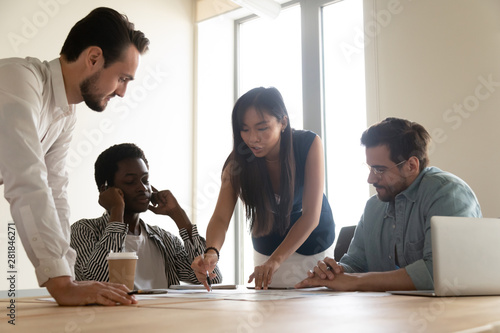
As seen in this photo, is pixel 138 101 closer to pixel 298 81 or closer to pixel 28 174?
pixel 298 81

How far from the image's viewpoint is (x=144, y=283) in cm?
207

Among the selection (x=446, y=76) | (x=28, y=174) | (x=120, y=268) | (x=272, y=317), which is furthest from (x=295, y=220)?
(x=446, y=76)

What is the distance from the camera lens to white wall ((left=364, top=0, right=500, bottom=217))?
3133 mm

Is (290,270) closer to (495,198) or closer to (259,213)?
(259,213)

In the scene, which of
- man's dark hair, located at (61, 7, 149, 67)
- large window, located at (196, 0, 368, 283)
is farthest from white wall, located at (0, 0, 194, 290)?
man's dark hair, located at (61, 7, 149, 67)

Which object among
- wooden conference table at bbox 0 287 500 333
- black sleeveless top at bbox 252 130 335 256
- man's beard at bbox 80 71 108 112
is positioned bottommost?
wooden conference table at bbox 0 287 500 333

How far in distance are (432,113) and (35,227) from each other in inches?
112

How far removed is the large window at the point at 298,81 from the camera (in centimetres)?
399

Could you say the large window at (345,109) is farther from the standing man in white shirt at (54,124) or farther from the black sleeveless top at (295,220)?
the standing man in white shirt at (54,124)

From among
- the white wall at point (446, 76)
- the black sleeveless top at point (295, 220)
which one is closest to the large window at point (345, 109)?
the white wall at point (446, 76)

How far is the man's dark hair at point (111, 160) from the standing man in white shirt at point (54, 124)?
1.65ft

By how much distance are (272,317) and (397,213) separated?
1.14 meters

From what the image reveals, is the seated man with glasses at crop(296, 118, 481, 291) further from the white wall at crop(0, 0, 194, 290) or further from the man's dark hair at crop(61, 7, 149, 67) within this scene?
the white wall at crop(0, 0, 194, 290)

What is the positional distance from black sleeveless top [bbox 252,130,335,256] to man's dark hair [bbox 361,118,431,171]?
0.26 metres
